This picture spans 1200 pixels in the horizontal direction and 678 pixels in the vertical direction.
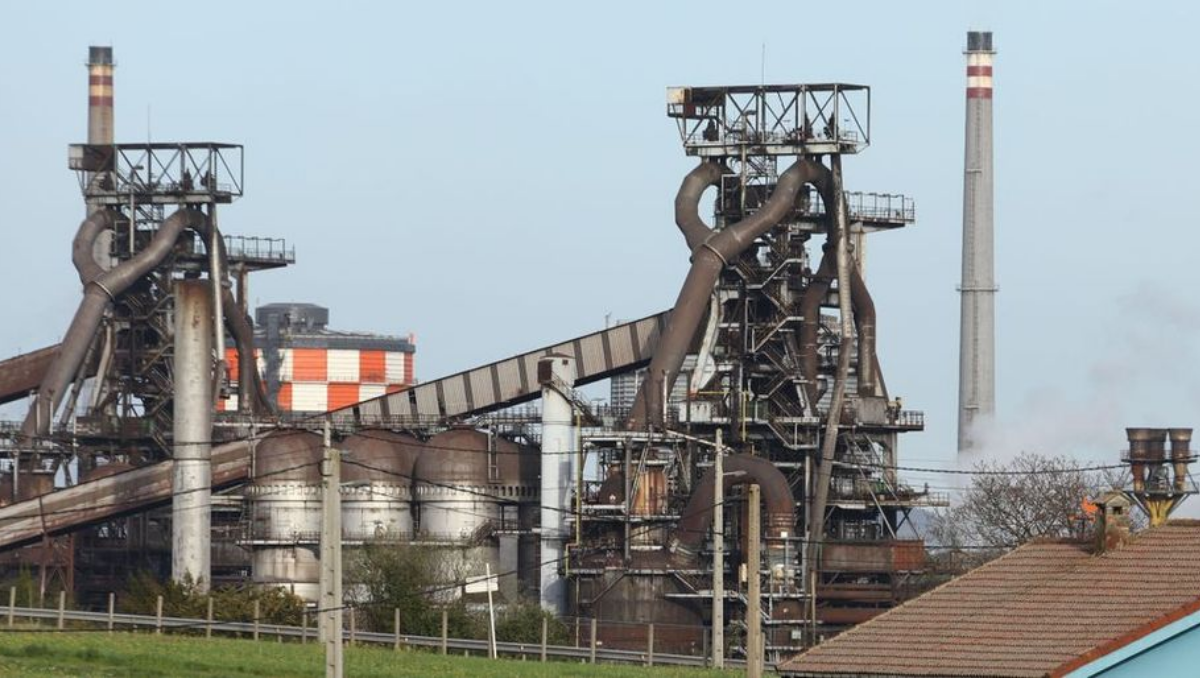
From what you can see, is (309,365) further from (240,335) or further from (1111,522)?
(1111,522)

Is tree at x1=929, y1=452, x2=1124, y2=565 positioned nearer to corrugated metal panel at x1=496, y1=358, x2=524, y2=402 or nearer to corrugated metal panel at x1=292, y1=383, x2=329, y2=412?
corrugated metal panel at x1=496, y1=358, x2=524, y2=402

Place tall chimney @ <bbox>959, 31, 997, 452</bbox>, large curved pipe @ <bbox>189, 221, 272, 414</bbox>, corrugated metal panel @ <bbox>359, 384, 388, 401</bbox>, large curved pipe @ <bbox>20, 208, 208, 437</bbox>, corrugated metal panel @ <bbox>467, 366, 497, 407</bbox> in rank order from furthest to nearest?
corrugated metal panel @ <bbox>359, 384, 388, 401</bbox> → tall chimney @ <bbox>959, 31, 997, 452</bbox> → large curved pipe @ <bbox>189, 221, 272, 414</bbox> → large curved pipe @ <bbox>20, 208, 208, 437</bbox> → corrugated metal panel @ <bbox>467, 366, 497, 407</bbox>

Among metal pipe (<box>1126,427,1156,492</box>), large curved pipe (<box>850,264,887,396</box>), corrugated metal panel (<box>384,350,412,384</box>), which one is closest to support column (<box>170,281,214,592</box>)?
large curved pipe (<box>850,264,887,396</box>)

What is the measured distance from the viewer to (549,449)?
69438 mm

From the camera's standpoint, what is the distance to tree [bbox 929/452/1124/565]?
7862 cm

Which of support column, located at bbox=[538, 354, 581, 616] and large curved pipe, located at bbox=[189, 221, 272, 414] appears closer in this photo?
support column, located at bbox=[538, 354, 581, 616]

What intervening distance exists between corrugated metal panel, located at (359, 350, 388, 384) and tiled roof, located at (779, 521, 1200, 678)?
9980 cm

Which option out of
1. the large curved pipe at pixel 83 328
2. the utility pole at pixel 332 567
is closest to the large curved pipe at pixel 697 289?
the large curved pipe at pixel 83 328

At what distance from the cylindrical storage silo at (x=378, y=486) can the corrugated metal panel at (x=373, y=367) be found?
55174 millimetres

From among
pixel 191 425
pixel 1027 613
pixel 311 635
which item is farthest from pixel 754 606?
pixel 191 425

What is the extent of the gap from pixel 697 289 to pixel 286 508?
1317cm

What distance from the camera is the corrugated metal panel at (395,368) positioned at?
130 meters

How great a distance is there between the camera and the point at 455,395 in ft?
243

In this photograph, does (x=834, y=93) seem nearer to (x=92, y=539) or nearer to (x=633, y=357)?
(x=633, y=357)
